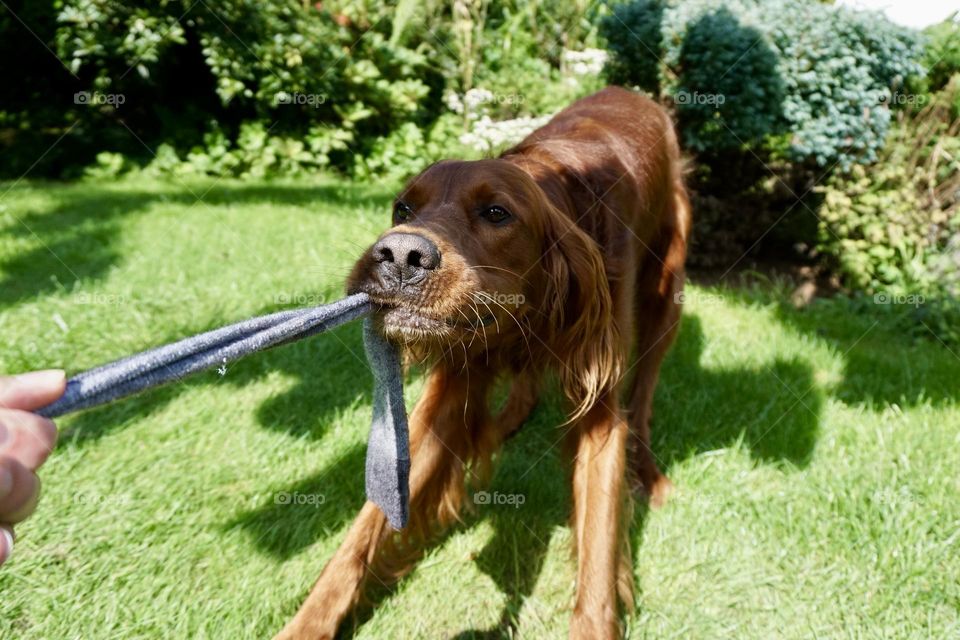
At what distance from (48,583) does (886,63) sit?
540 centimetres

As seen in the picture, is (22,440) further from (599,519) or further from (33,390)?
(599,519)

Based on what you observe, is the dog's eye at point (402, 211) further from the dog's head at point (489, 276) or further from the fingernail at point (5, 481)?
the fingernail at point (5, 481)

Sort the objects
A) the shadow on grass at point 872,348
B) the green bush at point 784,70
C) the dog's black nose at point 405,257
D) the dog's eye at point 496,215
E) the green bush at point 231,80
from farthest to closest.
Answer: the green bush at point 231,80 < the green bush at point 784,70 < the shadow on grass at point 872,348 < the dog's eye at point 496,215 < the dog's black nose at point 405,257

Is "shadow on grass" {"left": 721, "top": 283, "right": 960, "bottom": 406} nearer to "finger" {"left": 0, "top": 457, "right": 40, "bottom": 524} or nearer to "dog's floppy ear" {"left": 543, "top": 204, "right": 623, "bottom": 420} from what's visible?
"dog's floppy ear" {"left": 543, "top": 204, "right": 623, "bottom": 420}

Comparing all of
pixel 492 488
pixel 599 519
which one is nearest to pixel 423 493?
pixel 492 488

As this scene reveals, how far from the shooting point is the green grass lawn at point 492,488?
2.01m

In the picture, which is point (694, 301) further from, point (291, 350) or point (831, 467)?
point (291, 350)

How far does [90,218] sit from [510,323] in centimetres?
518

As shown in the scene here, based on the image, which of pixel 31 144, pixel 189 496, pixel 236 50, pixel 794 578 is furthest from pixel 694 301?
pixel 31 144

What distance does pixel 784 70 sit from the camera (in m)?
4.69

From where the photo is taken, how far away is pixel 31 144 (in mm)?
8414

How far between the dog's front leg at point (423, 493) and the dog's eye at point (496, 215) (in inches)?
22.4

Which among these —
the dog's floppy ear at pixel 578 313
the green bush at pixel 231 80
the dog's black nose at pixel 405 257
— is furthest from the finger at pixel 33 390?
the green bush at pixel 231 80

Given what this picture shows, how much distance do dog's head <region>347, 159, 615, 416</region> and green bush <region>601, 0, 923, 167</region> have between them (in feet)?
10.4
